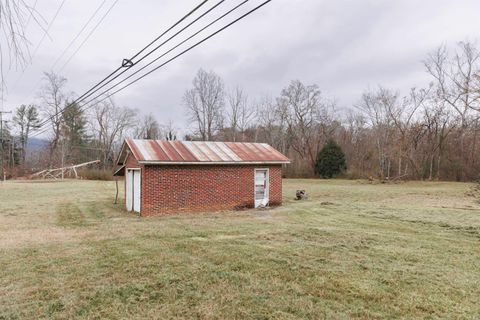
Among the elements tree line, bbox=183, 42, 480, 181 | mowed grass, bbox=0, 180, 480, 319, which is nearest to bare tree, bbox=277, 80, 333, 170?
tree line, bbox=183, 42, 480, 181

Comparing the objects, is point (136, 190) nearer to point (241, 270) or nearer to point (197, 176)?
point (197, 176)

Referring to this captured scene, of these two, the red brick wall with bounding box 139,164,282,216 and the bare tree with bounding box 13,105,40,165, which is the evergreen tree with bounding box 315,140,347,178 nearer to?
the red brick wall with bounding box 139,164,282,216

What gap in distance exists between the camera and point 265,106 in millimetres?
49031

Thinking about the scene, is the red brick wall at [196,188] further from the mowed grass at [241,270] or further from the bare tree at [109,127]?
the bare tree at [109,127]

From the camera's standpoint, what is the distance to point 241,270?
5852 mm

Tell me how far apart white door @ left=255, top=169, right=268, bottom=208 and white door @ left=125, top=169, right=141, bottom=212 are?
5.10 m

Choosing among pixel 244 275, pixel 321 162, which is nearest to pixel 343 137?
pixel 321 162

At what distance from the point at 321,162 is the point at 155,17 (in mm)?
34040

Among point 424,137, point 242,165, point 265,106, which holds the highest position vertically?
point 265,106

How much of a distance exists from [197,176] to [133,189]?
2880 millimetres

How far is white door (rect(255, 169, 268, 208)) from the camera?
1603 centimetres

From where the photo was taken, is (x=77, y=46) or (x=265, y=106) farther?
(x=265, y=106)

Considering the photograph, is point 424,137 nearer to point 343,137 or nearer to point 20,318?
point 343,137

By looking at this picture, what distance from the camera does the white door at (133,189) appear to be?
47.1 feet
